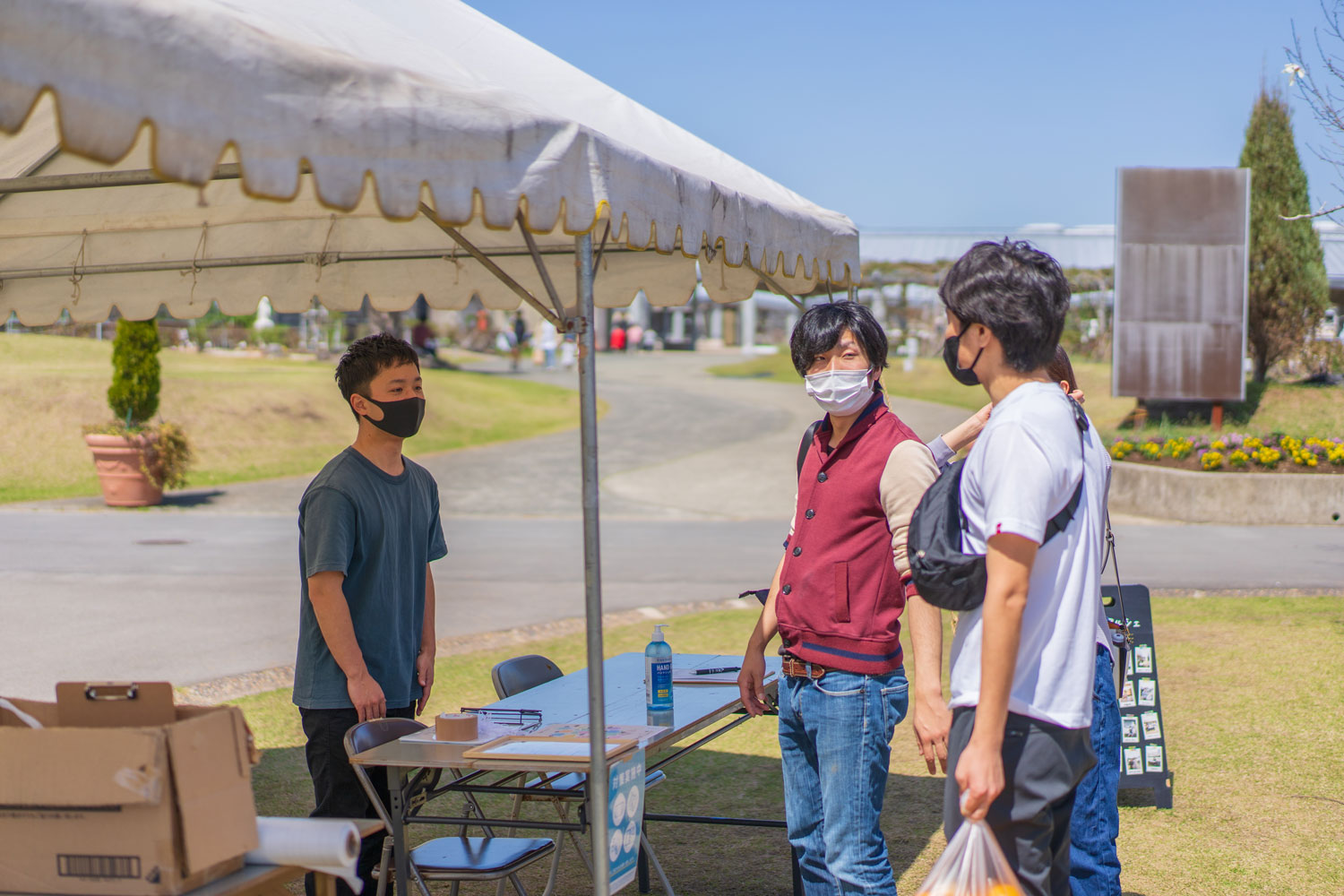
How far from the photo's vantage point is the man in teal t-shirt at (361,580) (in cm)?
378

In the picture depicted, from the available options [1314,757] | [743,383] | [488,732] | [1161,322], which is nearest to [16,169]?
[488,732]

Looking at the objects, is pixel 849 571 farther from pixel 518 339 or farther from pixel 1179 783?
pixel 518 339

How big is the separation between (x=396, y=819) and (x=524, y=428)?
26.2 metres

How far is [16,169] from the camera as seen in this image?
4.33 m

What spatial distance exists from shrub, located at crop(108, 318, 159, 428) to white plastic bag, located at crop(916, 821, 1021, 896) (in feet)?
58.2

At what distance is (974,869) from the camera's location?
2.25 meters

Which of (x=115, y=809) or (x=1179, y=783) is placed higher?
(x=115, y=809)

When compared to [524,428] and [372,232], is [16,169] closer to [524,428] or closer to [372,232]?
[372,232]

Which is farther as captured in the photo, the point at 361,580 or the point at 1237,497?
the point at 1237,497

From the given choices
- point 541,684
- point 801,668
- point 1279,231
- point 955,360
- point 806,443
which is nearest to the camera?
point 955,360

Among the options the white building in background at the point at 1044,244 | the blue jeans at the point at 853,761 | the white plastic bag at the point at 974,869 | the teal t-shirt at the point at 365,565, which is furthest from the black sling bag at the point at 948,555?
the white building in background at the point at 1044,244

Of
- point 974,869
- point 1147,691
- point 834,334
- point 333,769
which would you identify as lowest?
point 1147,691

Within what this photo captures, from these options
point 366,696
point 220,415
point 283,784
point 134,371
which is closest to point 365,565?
point 366,696

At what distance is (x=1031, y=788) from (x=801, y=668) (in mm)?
934
